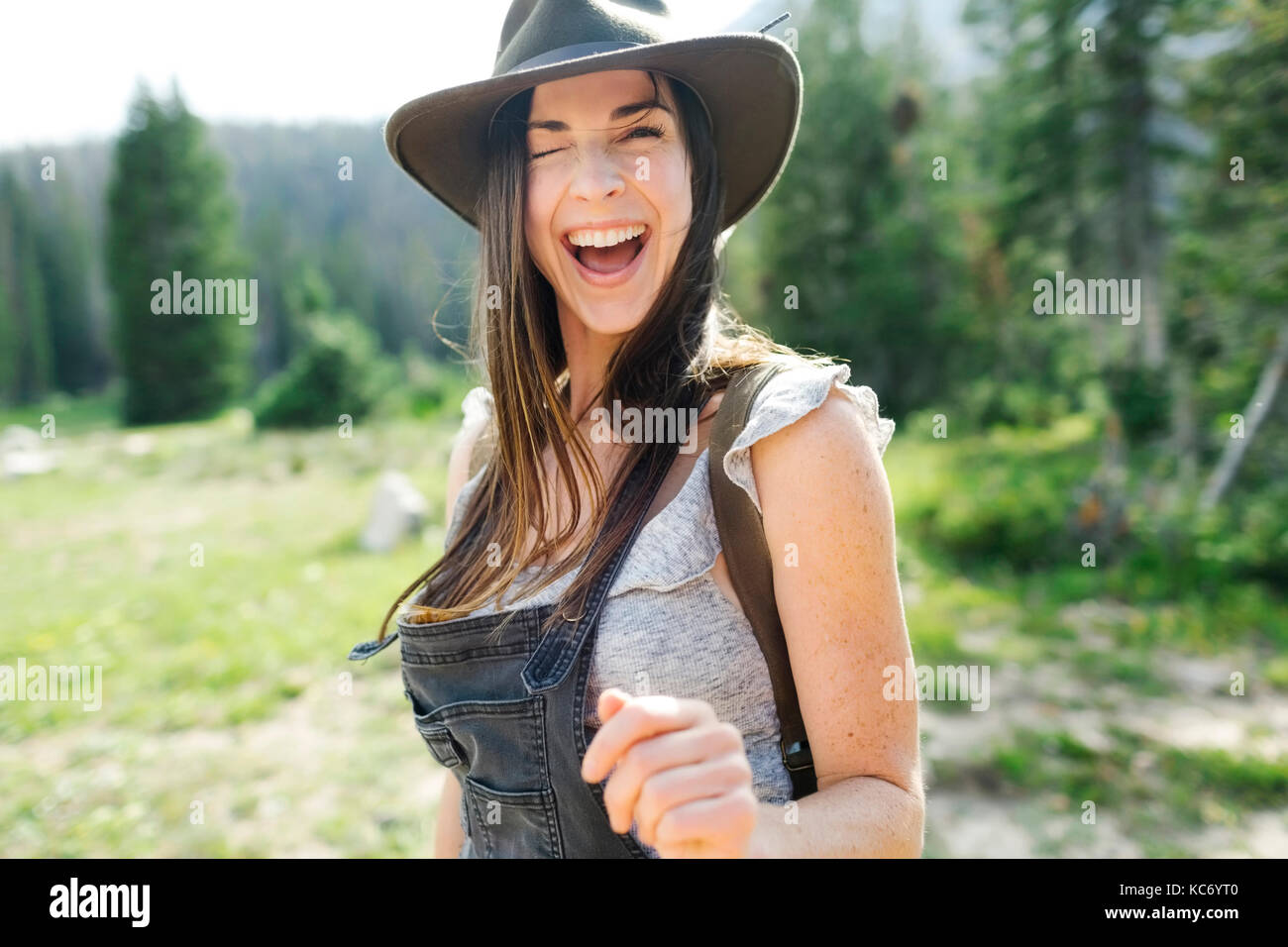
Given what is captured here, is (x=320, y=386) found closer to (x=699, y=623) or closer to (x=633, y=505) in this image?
(x=633, y=505)

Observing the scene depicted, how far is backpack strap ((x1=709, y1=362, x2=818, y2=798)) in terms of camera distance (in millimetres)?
1384

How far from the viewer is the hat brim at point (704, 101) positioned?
1.64 m

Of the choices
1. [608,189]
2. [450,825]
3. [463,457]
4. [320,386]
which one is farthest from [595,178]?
[320,386]

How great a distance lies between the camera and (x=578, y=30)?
1.70m

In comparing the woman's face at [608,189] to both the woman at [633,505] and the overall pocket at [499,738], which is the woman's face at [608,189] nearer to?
the woman at [633,505]

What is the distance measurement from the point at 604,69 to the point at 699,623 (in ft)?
3.60

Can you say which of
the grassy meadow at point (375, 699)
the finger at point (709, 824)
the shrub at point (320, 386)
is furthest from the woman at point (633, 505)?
the shrub at point (320, 386)

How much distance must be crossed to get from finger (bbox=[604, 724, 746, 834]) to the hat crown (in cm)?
136

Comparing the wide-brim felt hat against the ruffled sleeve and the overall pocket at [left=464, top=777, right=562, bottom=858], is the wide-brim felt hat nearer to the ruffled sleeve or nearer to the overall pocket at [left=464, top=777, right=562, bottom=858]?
the ruffled sleeve

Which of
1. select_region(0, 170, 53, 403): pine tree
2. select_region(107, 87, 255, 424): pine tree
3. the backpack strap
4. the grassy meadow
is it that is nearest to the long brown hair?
the backpack strap

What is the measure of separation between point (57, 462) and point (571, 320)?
1760 cm

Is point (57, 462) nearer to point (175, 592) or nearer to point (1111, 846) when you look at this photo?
point (175, 592)
